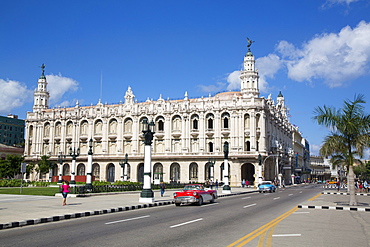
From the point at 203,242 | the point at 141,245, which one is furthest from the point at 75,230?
the point at 203,242

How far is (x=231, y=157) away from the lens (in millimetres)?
70250

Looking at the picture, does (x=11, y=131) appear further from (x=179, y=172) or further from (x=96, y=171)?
(x=179, y=172)

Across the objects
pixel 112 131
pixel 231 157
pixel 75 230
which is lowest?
pixel 75 230

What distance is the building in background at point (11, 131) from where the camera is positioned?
122m

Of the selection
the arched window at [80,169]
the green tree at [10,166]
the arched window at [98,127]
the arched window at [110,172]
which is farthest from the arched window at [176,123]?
the green tree at [10,166]

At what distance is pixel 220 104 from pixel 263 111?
8.16 metres

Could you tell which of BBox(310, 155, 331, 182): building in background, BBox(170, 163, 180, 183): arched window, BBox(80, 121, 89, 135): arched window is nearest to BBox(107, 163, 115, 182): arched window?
BBox(80, 121, 89, 135): arched window

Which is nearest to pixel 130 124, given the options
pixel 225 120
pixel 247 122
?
pixel 225 120

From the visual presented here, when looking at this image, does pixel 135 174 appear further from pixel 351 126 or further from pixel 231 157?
pixel 351 126

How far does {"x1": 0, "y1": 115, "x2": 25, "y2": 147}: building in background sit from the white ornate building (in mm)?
→ 38484

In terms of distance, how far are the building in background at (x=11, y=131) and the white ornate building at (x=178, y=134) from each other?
3848 centimetres

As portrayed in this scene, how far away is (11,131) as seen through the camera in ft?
410

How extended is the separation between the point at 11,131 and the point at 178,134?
73862mm

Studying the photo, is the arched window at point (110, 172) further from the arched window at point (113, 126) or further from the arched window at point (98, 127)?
the arched window at point (98, 127)
